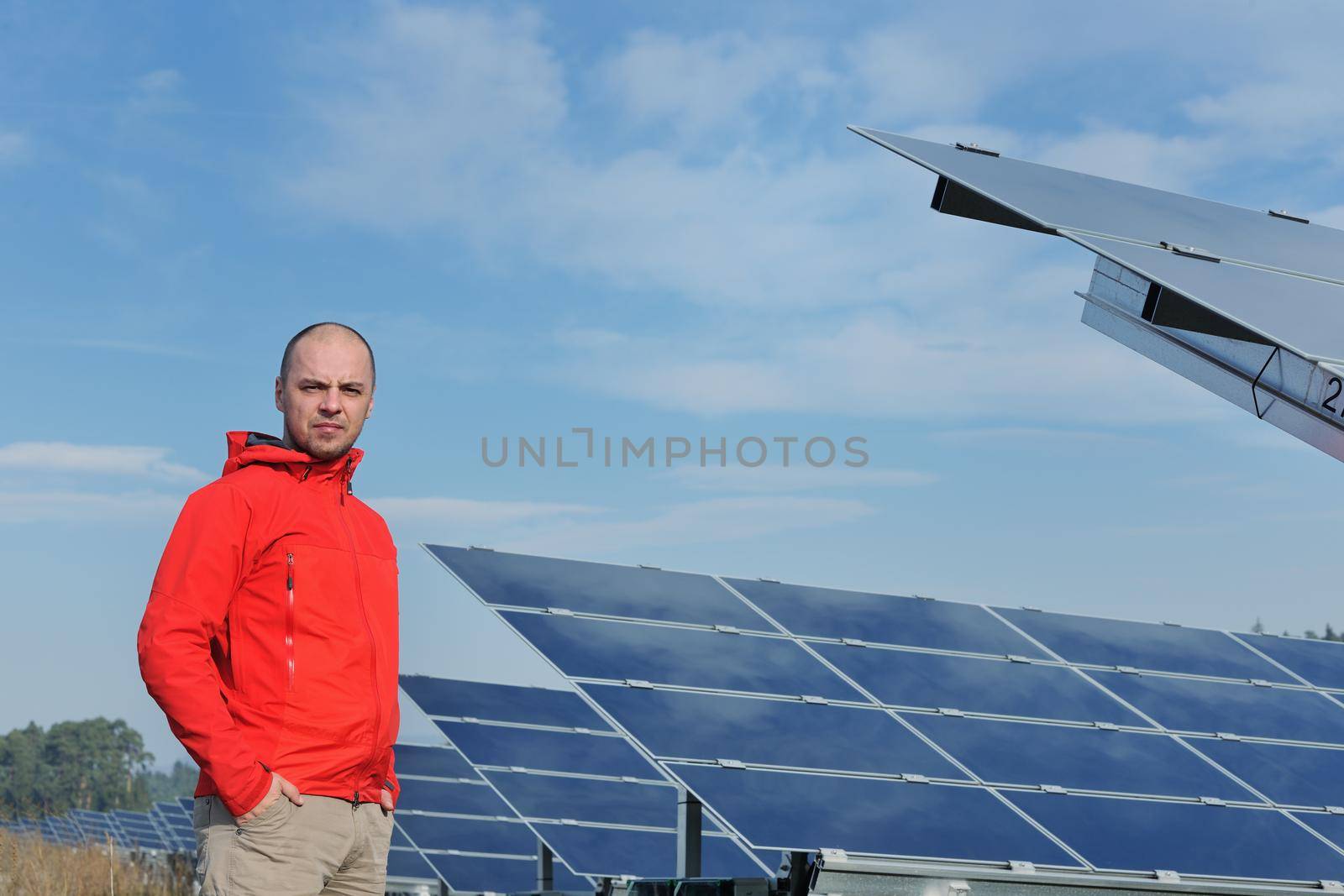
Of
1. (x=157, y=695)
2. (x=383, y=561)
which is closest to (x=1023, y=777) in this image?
(x=383, y=561)

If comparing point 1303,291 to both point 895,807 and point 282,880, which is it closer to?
point 282,880

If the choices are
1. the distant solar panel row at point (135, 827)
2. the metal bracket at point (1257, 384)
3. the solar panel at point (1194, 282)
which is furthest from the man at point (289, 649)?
the distant solar panel row at point (135, 827)

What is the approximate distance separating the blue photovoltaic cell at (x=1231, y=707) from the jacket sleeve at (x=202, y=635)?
8.57m

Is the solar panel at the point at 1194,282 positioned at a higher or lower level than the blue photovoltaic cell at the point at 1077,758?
higher

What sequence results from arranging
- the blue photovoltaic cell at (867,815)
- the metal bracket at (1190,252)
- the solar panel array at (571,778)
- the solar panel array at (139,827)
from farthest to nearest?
the solar panel array at (139,827) → the solar panel array at (571,778) → the blue photovoltaic cell at (867,815) → the metal bracket at (1190,252)

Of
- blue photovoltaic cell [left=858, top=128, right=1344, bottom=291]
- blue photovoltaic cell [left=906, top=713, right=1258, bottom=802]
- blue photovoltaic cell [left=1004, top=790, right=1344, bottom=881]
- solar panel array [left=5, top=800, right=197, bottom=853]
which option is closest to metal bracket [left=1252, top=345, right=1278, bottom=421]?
blue photovoltaic cell [left=858, top=128, right=1344, bottom=291]

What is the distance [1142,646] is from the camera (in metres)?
12.6

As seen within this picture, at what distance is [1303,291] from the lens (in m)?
4.98

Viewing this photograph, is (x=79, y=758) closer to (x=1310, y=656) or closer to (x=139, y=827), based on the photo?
(x=139, y=827)

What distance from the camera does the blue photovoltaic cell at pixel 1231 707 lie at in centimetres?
1079

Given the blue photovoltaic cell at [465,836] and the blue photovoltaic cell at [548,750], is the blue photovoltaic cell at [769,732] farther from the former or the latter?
the blue photovoltaic cell at [465,836]

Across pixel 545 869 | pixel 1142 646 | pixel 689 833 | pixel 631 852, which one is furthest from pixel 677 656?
pixel 1142 646

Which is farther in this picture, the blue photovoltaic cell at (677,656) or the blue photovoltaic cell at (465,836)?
the blue photovoltaic cell at (465,836)

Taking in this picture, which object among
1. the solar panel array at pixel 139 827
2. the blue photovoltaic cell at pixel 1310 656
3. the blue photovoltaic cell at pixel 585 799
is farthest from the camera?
the solar panel array at pixel 139 827
